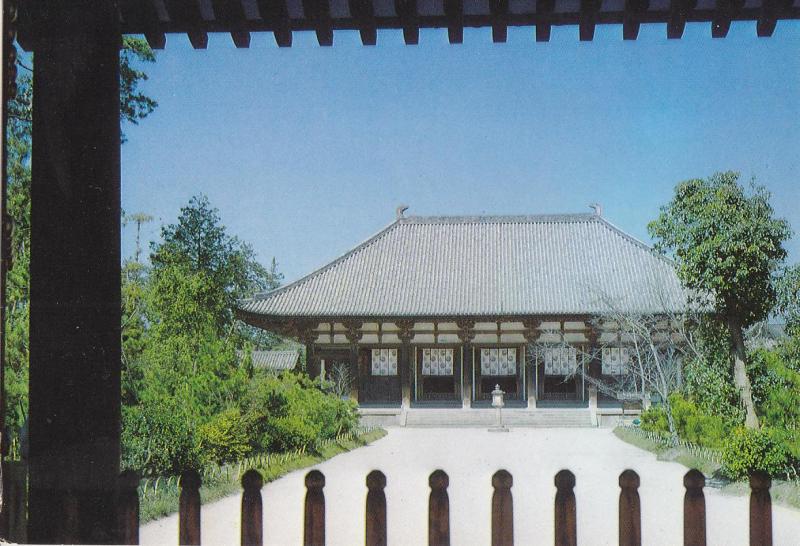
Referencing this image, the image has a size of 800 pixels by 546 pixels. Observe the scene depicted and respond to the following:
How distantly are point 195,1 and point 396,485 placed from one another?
4.49 meters

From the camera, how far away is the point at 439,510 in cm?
171

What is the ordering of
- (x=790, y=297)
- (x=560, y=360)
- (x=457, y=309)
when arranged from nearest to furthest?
1. (x=790, y=297)
2. (x=560, y=360)
3. (x=457, y=309)

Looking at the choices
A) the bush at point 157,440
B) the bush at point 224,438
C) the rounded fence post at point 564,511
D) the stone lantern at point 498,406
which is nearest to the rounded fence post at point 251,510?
the rounded fence post at point 564,511

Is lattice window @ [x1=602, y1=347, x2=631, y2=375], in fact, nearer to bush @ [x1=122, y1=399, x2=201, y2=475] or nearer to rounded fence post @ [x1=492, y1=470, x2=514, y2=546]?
bush @ [x1=122, y1=399, x2=201, y2=475]

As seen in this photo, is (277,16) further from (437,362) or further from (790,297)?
(437,362)

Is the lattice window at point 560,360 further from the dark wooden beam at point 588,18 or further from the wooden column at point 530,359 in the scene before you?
the dark wooden beam at point 588,18

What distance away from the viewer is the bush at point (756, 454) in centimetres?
Answer: 459

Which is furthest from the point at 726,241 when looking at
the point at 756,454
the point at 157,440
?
the point at 157,440

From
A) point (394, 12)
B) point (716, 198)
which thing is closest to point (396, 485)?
point (716, 198)

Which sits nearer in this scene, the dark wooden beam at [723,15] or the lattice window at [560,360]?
the dark wooden beam at [723,15]

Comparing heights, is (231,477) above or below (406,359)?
below

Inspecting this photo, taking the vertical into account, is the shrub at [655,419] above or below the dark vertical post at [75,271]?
below

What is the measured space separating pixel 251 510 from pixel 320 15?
143cm

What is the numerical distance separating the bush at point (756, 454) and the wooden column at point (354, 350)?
6.18 m
